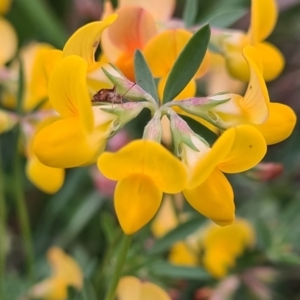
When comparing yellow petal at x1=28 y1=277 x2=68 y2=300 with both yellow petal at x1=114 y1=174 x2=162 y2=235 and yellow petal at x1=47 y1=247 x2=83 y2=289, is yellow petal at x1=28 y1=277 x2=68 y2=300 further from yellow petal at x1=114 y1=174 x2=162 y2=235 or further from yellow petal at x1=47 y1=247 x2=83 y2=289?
yellow petal at x1=114 y1=174 x2=162 y2=235

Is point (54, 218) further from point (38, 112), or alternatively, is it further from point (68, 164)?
point (68, 164)

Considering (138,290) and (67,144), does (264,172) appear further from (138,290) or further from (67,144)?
(67,144)

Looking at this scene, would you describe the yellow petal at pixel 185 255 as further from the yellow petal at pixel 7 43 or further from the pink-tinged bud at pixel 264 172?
the yellow petal at pixel 7 43

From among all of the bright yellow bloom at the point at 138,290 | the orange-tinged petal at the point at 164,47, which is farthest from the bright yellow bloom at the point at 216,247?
the orange-tinged petal at the point at 164,47

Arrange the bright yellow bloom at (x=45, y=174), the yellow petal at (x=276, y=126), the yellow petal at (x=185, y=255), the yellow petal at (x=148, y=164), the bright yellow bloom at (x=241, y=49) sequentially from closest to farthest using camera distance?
1. the yellow petal at (x=148, y=164)
2. the yellow petal at (x=276, y=126)
3. the bright yellow bloom at (x=241, y=49)
4. the bright yellow bloom at (x=45, y=174)
5. the yellow petal at (x=185, y=255)

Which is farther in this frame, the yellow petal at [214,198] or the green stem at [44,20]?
the green stem at [44,20]

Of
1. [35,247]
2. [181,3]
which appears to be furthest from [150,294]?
[181,3]

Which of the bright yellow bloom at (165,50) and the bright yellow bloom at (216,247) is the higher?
the bright yellow bloom at (165,50)
